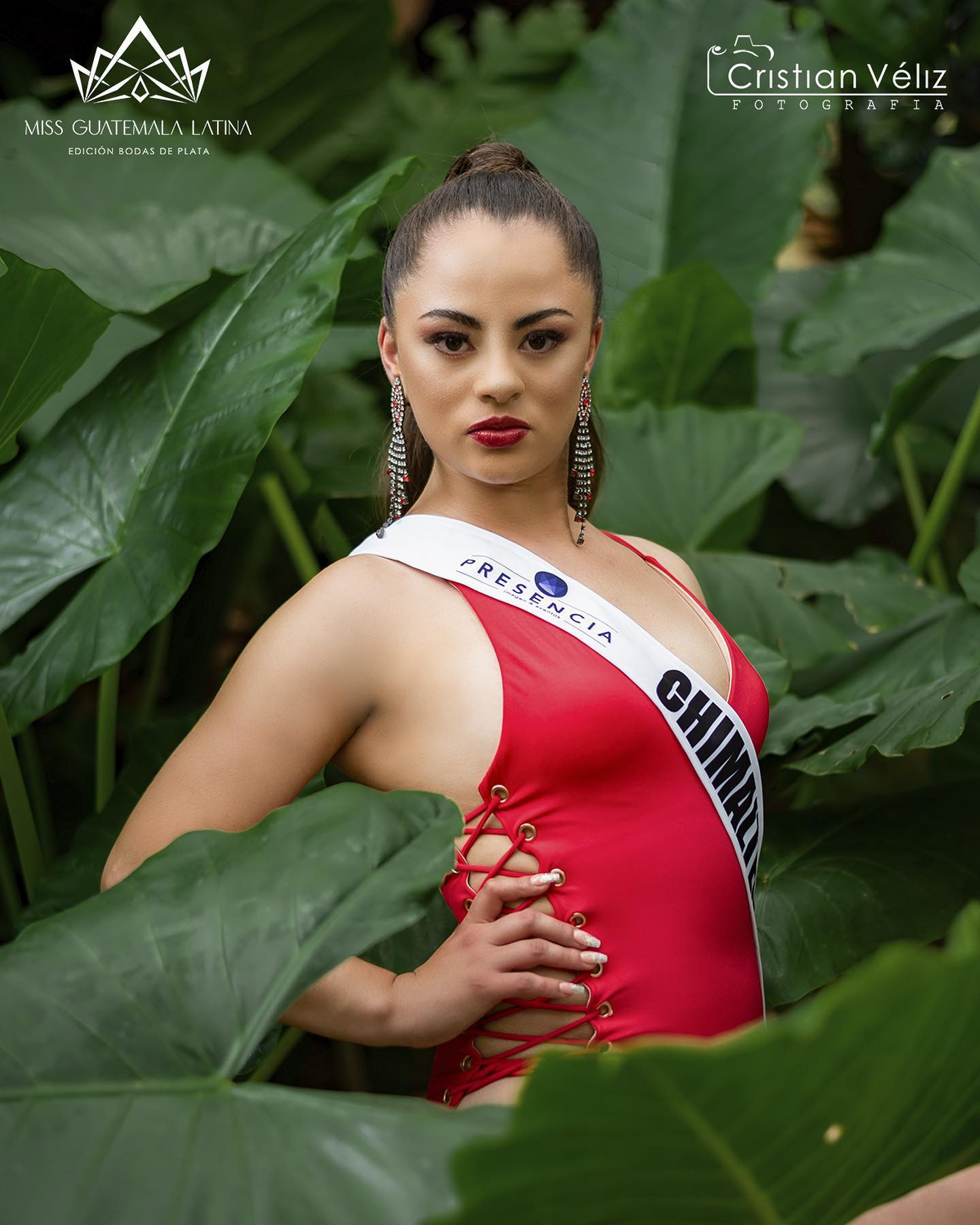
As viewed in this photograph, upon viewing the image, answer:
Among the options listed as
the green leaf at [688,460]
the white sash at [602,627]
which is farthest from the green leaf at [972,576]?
the white sash at [602,627]

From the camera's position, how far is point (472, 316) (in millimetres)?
712

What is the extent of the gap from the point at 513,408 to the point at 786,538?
128 centimetres

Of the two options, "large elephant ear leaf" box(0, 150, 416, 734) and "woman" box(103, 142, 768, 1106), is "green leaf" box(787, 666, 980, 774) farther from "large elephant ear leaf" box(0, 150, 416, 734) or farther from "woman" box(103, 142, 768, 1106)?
"large elephant ear leaf" box(0, 150, 416, 734)

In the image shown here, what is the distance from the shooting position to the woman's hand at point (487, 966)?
0.66 metres

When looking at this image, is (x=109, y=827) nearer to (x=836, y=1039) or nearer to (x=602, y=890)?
(x=602, y=890)

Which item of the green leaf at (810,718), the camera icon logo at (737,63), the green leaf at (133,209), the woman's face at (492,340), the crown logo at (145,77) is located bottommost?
the green leaf at (810,718)

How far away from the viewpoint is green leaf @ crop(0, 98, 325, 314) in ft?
3.94

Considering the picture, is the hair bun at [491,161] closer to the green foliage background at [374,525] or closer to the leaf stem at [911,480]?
the green foliage background at [374,525]

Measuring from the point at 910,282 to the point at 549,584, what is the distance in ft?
2.80

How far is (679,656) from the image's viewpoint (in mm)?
772

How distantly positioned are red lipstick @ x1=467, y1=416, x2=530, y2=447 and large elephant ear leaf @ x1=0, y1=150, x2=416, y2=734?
0.19 m

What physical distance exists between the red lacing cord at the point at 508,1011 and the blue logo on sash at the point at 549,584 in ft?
0.43

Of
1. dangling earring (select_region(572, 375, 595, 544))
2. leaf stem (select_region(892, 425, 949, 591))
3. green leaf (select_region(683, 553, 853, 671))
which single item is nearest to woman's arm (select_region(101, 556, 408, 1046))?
dangling earring (select_region(572, 375, 595, 544))

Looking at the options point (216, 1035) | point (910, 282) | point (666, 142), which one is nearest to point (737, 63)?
point (666, 142)
